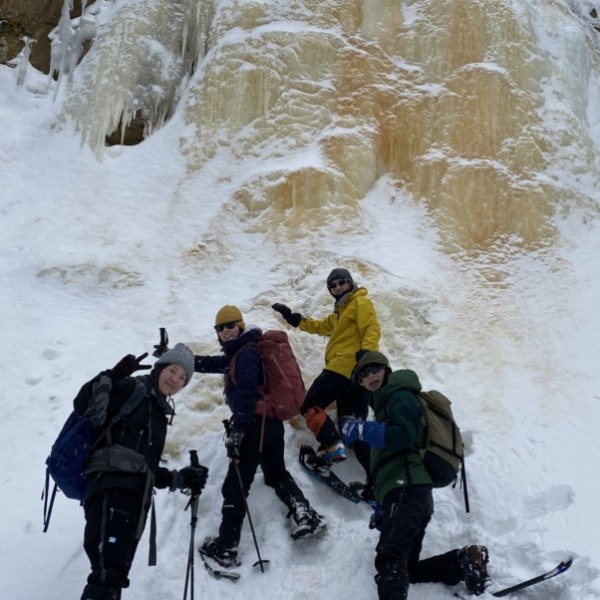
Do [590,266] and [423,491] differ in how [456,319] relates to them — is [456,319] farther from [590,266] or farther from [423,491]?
[423,491]

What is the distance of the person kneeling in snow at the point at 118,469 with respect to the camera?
4.51 m

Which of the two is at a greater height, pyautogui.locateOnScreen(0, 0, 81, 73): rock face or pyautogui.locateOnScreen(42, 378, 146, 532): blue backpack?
pyautogui.locateOnScreen(0, 0, 81, 73): rock face

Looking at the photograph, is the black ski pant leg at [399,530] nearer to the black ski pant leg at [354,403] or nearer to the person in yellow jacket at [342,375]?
the person in yellow jacket at [342,375]

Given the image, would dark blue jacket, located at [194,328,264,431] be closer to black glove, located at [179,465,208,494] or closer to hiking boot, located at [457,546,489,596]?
black glove, located at [179,465,208,494]

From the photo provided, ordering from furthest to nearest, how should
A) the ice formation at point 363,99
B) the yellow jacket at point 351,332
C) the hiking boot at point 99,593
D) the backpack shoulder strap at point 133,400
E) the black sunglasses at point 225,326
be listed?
the ice formation at point 363,99 < the yellow jacket at point 351,332 < the black sunglasses at point 225,326 < the backpack shoulder strap at point 133,400 < the hiking boot at point 99,593

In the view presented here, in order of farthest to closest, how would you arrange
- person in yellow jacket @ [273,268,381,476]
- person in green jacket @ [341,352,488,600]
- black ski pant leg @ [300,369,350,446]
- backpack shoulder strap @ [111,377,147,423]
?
black ski pant leg @ [300,369,350,446] < person in yellow jacket @ [273,268,381,476] < person in green jacket @ [341,352,488,600] < backpack shoulder strap @ [111,377,147,423]

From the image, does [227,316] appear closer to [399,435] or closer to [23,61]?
[399,435]

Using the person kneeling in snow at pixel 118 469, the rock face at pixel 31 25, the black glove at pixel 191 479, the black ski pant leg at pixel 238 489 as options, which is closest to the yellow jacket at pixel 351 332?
the black ski pant leg at pixel 238 489

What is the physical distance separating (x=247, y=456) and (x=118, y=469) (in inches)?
65.1

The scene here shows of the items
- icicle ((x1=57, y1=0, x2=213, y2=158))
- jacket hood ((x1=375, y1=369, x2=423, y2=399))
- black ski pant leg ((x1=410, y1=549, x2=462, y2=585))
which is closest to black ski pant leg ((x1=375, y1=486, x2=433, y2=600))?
black ski pant leg ((x1=410, y1=549, x2=462, y2=585))

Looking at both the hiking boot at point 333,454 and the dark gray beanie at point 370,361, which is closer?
the dark gray beanie at point 370,361

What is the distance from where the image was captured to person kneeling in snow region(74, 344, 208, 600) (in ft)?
14.8

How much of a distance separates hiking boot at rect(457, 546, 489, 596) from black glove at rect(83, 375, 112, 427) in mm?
3098

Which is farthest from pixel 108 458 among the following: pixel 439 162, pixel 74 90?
pixel 74 90
